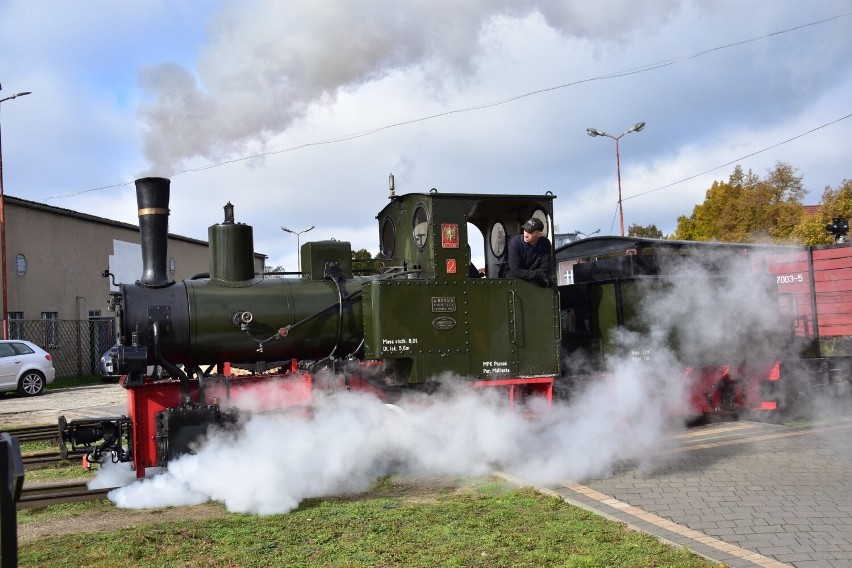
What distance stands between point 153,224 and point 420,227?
2526 mm

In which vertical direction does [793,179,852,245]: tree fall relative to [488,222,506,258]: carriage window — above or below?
above

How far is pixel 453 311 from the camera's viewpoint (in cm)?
714

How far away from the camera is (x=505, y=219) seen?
8047mm

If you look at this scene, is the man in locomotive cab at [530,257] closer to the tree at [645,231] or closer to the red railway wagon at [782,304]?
the red railway wagon at [782,304]

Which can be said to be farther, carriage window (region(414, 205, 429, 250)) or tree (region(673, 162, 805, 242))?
tree (region(673, 162, 805, 242))

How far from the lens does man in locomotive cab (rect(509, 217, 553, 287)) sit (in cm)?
733

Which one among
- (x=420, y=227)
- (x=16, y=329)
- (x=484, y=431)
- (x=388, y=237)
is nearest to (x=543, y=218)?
(x=420, y=227)

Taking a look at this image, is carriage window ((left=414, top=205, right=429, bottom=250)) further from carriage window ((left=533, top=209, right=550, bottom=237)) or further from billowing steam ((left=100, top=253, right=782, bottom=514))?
billowing steam ((left=100, top=253, right=782, bottom=514))

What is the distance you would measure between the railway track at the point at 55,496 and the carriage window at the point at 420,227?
12.0 feet

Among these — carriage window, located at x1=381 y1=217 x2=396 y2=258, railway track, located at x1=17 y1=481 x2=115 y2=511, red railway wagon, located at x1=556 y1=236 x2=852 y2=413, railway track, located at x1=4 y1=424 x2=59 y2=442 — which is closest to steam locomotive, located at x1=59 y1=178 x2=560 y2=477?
railway track, located at x1=17 y1=481 x2=115 y2=511

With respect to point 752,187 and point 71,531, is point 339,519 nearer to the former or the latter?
point 71,531

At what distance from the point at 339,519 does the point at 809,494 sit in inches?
152

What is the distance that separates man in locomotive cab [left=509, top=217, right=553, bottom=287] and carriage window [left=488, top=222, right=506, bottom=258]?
687 mm

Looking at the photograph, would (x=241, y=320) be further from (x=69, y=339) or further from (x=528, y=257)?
(x=69, y=339)
